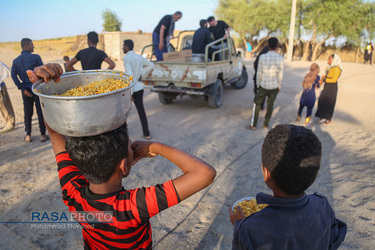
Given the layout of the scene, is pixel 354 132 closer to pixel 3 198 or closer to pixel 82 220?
pixel 82 220

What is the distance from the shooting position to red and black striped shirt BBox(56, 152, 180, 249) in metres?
1.12

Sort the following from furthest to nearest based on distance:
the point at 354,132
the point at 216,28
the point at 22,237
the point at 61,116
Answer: the point at 216,28
the point at 354,132
the point at 22,237
the point at 61,116

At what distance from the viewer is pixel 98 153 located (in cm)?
114

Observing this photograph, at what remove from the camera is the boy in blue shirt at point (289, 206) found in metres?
1.06

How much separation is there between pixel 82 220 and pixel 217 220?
1.92 metres

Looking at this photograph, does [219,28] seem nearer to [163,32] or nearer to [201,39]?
[201,39]

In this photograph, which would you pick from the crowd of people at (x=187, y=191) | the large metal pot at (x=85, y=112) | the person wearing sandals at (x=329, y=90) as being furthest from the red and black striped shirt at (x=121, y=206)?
the person wearing sandals at (x=329, y=90)

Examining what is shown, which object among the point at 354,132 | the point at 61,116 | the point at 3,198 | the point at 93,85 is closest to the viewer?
the point at 61,116

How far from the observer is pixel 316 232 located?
1.11 m

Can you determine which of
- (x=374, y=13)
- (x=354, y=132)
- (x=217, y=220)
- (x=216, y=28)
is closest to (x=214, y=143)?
(x=217, y=220)

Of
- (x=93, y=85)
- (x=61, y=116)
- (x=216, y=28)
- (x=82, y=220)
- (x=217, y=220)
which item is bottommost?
(x=217, y=220)

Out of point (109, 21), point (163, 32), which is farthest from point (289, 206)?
point (109, 21)

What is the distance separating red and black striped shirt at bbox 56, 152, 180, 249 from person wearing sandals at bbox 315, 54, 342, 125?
5807mm

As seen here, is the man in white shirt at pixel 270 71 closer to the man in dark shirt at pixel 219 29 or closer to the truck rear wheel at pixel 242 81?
the man in dark shirt at pixel 219 29
